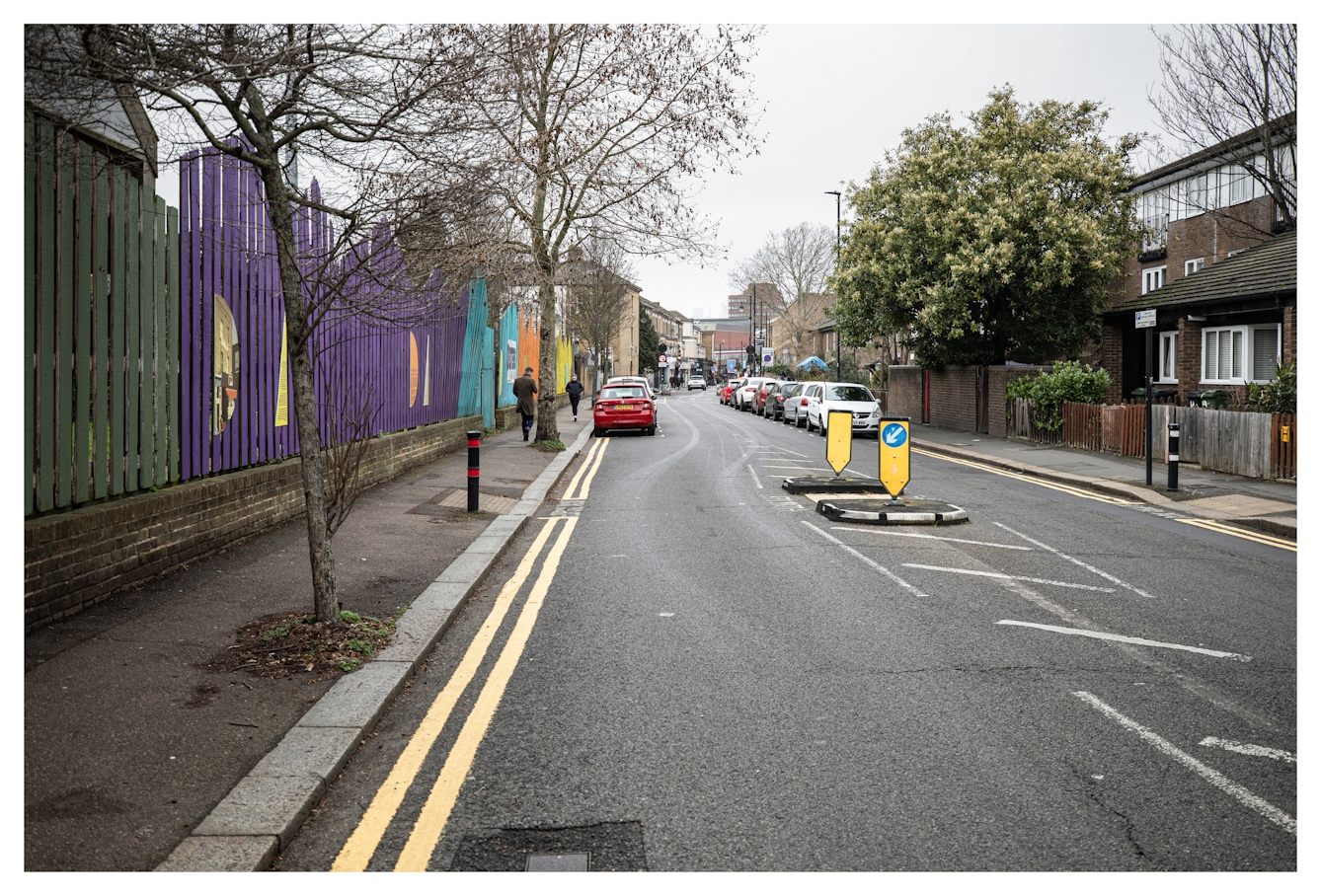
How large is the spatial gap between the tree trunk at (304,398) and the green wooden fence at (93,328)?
4.75ft

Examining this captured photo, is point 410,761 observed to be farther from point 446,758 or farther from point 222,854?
point 222,854

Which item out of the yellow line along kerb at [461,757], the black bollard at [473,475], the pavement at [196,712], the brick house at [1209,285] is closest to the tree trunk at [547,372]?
the black bollard at [473,475]

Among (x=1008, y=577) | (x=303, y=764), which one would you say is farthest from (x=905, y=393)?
(x=303, y=764)

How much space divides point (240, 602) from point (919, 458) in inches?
680

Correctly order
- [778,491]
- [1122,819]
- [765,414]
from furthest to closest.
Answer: [765,414]
[778,491]
[1122,819]

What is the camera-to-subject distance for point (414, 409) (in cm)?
1812

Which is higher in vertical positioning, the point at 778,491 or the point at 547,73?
the point at 547,73

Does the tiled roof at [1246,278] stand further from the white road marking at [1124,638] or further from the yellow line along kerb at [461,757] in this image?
the yellow line along kerb at [461,757]

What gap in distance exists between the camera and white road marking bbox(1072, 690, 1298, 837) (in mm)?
3887

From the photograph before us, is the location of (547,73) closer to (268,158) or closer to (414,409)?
(414,409)

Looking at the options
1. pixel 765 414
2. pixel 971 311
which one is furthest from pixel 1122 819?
pixel 765 414

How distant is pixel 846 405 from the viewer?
29.0 meters

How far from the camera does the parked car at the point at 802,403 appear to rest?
107 feet

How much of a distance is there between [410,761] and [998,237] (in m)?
26.0
